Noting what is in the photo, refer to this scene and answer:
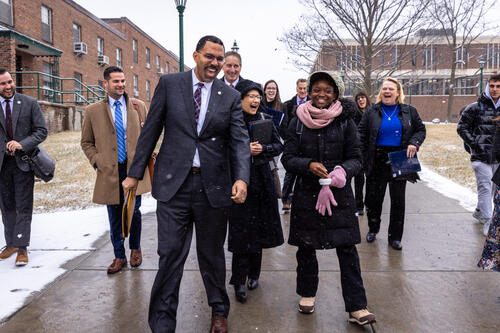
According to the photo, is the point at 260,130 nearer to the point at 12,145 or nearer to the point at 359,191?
the point at 12,145

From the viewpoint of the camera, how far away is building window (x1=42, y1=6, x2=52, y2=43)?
24016 millimetres

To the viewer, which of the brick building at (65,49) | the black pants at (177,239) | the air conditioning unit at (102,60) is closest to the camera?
the black pants at (177,239)

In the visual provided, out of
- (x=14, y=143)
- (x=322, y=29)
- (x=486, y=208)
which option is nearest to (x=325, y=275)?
(x=486, y=208)

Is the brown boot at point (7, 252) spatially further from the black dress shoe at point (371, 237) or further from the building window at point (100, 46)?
the building window at point (100, 46)

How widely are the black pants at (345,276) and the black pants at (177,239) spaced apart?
0.74 metres

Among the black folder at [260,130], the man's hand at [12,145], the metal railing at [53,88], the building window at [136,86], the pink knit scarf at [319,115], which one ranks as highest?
the building window at [136,86]

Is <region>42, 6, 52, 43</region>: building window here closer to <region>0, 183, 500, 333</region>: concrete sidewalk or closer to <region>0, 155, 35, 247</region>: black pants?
<region>0, 155, 35, 247</region>: black pants

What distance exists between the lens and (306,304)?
328 centimetres

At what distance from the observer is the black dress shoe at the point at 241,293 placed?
353 cm

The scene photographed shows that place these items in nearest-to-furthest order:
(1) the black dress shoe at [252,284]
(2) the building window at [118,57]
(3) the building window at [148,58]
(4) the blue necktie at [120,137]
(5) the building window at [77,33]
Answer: (1) the black dress shoe at [252,284] → (4) the blue necktie at [120,137] → (5) the building window at [77,33] → (2) the building window at [118,57] → (3) the building window at [148,58]

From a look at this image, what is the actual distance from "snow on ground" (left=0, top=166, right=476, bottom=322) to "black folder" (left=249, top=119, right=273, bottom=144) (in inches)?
97.5

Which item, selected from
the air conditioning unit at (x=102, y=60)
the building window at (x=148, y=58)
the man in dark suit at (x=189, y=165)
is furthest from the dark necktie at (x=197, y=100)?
→ the building window at (x=148, y=58)

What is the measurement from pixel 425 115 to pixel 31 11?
51.9 metres

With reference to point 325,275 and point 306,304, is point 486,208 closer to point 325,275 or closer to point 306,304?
point 325,275
